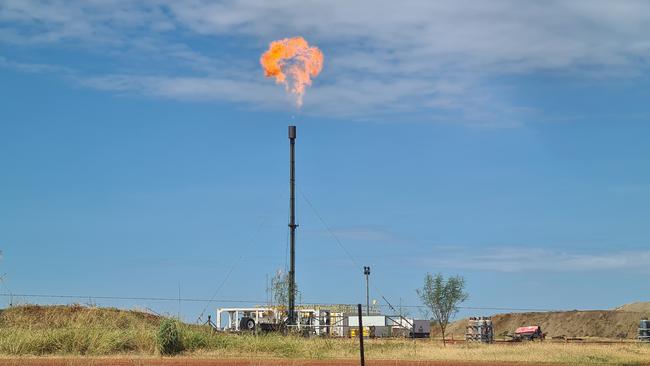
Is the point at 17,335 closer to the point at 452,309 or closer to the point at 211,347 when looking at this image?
the point at 211,347

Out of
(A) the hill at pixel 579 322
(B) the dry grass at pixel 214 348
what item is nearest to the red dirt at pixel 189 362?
(B) the dry grass at pixel 214 348

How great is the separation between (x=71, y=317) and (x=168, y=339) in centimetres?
1127

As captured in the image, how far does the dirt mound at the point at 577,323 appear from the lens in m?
102

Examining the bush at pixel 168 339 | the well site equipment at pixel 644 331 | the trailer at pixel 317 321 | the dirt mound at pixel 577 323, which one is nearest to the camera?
the bush at pixel 168 339

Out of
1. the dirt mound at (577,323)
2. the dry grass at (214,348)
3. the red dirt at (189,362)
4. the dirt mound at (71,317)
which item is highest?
the dirt mound at (577,323)

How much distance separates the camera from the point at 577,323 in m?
107

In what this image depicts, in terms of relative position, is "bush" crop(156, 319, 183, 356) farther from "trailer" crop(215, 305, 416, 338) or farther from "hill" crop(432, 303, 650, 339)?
"hill" crop(432, 303, 650, 339)

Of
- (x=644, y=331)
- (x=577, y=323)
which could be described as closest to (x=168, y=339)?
(x=644, y=331)

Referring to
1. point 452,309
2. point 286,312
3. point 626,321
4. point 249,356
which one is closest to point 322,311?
point 286,312

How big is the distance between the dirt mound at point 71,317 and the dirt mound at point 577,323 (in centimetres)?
5733

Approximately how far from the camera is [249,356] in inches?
1346

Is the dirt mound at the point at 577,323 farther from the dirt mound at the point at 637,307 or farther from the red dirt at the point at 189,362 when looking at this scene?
the red dirt at the point at 189,362

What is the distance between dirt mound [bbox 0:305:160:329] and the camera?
38750 mm

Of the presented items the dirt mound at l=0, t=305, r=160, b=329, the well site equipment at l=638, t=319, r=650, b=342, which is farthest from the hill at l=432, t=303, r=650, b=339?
the dirt mound at l=0, t=305, r=160, b=329
